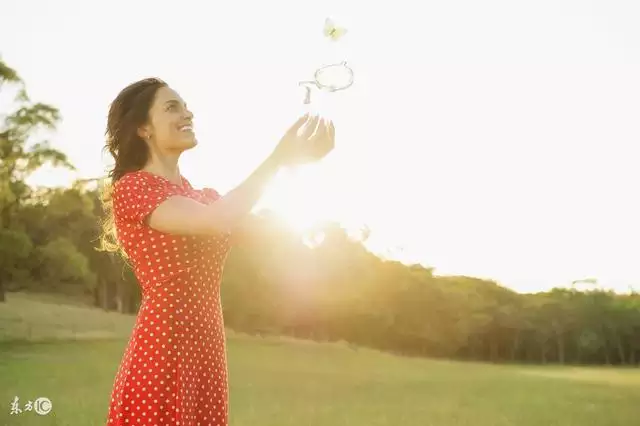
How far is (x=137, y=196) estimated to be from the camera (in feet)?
4.16

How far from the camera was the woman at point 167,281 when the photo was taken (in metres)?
1.24

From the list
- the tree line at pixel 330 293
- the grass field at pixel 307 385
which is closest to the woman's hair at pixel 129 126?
the grass field at pixel 307 385

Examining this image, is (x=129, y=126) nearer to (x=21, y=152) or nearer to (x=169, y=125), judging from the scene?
(x=169, y=125)

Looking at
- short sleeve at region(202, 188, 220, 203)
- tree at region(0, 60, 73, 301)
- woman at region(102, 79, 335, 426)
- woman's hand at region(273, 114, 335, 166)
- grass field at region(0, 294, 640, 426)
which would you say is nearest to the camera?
woman's hand at region(273, 114, 335, 166)

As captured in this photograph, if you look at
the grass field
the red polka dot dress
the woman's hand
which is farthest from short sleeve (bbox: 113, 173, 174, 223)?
the grass field

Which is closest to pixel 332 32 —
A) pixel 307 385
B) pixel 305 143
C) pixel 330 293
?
pixel 305 143

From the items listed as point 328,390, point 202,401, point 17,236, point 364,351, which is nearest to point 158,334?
point 202,401

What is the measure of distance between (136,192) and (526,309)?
18.7m

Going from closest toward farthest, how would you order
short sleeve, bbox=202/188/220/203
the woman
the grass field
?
the woman → short sleeve, bbox=202/188/220/203 → the grass field

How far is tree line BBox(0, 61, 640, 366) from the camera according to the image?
42.8 ft

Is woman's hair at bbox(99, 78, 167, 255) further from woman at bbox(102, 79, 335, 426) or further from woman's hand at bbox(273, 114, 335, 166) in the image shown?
woman's hand at bbox(273, 114, 335, 166)

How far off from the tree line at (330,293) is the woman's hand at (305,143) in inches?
407

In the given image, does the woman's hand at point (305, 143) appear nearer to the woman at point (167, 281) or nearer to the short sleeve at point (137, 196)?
the woman at point (167, 281)

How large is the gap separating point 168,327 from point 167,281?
0.07m
